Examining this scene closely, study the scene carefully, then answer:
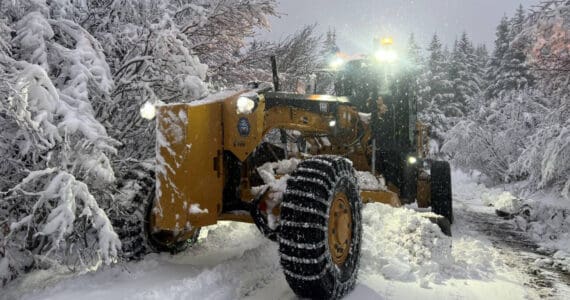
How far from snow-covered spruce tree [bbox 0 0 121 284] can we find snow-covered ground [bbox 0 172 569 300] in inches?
11.8

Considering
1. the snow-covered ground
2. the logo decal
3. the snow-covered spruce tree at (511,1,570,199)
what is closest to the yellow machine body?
the logo decal

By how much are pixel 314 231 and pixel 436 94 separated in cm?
4341

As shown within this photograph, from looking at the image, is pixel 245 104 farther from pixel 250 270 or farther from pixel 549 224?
pixel 549 224

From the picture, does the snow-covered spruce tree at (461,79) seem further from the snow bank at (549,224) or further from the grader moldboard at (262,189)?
the grader moldboard at (262,189)

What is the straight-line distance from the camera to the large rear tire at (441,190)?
8.30 metres

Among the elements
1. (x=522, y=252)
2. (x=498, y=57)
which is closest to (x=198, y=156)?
(x=522, y=252)

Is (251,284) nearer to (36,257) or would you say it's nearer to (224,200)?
(224,200)

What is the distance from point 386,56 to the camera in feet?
22.7

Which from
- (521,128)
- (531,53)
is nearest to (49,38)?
(531,53)

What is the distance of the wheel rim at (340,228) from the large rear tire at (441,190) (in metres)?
4.04

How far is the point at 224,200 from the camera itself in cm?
483

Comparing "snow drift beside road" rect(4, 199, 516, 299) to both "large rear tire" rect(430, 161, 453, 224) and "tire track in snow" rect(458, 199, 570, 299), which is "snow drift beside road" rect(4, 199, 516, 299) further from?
"large rear tire" rect(430, 161, 453, 224)

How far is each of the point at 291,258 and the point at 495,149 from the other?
69.1 feet

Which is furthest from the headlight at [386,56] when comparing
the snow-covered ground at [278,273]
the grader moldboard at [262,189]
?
the snow-covered ground at [278,273]
